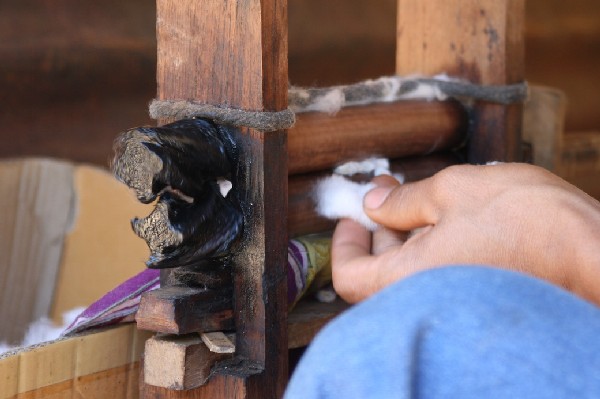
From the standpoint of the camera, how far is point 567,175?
86.6 inches

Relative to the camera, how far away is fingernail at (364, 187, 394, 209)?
4.24 feet

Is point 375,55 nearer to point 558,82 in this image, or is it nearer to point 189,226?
point 558,82

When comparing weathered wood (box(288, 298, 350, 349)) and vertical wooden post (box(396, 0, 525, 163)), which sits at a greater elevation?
vertical wooden post (box(396, 0, 525, 163))

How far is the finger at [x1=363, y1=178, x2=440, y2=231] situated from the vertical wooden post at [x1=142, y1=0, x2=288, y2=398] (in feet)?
0.43

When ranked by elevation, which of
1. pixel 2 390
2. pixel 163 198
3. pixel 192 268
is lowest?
pixel 2 390

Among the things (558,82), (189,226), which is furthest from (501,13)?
(558,82)

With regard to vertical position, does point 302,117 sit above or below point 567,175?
above

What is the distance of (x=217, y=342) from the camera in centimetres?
120

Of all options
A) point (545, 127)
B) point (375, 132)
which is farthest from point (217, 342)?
point (545, 127)

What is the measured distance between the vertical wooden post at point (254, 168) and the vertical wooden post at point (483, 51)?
0.64m

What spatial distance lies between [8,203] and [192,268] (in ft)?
4.12

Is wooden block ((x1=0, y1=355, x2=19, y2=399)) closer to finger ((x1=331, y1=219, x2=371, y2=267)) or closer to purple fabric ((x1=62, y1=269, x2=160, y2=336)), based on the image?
purple fabric ((x1=62, y1=269, x2=160, y2=336))

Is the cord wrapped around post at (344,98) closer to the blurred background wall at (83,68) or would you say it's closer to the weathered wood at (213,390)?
the weathered wood at (213,390)

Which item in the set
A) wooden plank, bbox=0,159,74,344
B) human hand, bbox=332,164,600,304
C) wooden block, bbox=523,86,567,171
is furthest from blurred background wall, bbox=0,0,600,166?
human hand, bbox=332,164,600,304
